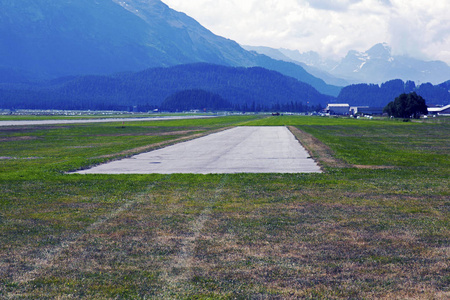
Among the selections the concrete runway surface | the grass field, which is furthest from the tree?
the grass field

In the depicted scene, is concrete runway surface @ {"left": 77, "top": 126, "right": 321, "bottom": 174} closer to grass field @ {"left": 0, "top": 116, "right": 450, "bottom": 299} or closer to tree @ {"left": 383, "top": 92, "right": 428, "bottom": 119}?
grass field @ {"left": 0, "top": 116, "right": 450, "bottom": 299}

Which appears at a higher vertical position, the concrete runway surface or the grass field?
the grass field

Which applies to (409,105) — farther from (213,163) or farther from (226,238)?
(226,238)

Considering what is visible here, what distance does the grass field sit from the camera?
9.37 metres

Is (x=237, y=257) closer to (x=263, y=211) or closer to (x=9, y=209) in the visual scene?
(x=263, y=211)

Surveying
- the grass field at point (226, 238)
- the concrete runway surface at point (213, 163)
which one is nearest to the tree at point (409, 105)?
the concrete runway surface at point (213, 163)

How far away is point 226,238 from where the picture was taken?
12.8 meters

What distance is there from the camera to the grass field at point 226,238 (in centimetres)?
937

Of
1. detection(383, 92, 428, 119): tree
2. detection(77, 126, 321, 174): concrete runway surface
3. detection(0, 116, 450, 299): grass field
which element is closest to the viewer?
detection(0, 116, 450, 299): grass field

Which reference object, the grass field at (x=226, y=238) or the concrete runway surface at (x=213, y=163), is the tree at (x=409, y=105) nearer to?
the concrete runway surface at (x=213, y=163)

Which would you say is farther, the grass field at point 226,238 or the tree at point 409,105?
the tree at point 409,105

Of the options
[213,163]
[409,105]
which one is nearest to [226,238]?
[213,163]

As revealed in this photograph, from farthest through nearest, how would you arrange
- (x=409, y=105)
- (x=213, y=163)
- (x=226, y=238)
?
(x=409, y=105)
(x=213, y=163)
(x=226, y=238)

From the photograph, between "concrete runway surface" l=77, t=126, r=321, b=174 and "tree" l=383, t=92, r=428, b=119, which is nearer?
"concrete runway surface" l=77, t=126, r=321, b=174
